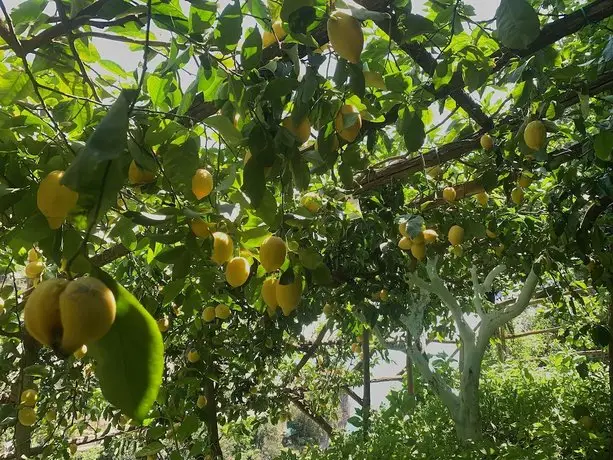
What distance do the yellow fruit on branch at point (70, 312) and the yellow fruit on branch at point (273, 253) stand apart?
375 mm

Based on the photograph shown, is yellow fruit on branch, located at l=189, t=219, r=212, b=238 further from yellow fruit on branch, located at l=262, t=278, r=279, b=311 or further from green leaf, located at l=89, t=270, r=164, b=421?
green leaf, located at l=89, t=270, r=164, b=421

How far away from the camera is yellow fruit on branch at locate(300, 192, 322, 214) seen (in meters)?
1.43

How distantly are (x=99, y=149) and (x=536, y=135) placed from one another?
46.4 inches

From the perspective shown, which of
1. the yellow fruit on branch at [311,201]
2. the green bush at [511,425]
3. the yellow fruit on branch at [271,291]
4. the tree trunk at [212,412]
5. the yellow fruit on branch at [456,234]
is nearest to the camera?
Answer: the yellow fruit on branch at [271,291]

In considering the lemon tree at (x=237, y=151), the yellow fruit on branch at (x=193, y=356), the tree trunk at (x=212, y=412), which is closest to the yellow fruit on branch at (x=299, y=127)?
the lemon tree at (x=237, y=151)

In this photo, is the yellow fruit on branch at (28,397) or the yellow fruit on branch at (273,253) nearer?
the yellow fruit on branch at (273,253)

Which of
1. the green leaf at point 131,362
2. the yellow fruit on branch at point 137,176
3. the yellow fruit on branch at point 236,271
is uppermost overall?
the yellow fruit on branch at point 137,176

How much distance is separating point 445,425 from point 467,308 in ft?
4.54

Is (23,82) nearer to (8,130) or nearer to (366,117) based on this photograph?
(8,130)

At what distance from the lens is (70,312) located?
37 centimetres

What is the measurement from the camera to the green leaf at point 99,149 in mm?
327

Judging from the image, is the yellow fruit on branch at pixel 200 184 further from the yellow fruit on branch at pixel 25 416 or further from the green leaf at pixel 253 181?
the yellow fruit on branch at pixel 25 416

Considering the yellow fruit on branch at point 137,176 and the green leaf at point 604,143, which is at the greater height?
the green leaf at point 604,143

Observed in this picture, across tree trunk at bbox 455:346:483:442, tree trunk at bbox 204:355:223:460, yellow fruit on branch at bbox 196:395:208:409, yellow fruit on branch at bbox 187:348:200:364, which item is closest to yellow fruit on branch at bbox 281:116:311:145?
yellow fruit on branch at bbox 187:348:200:364
